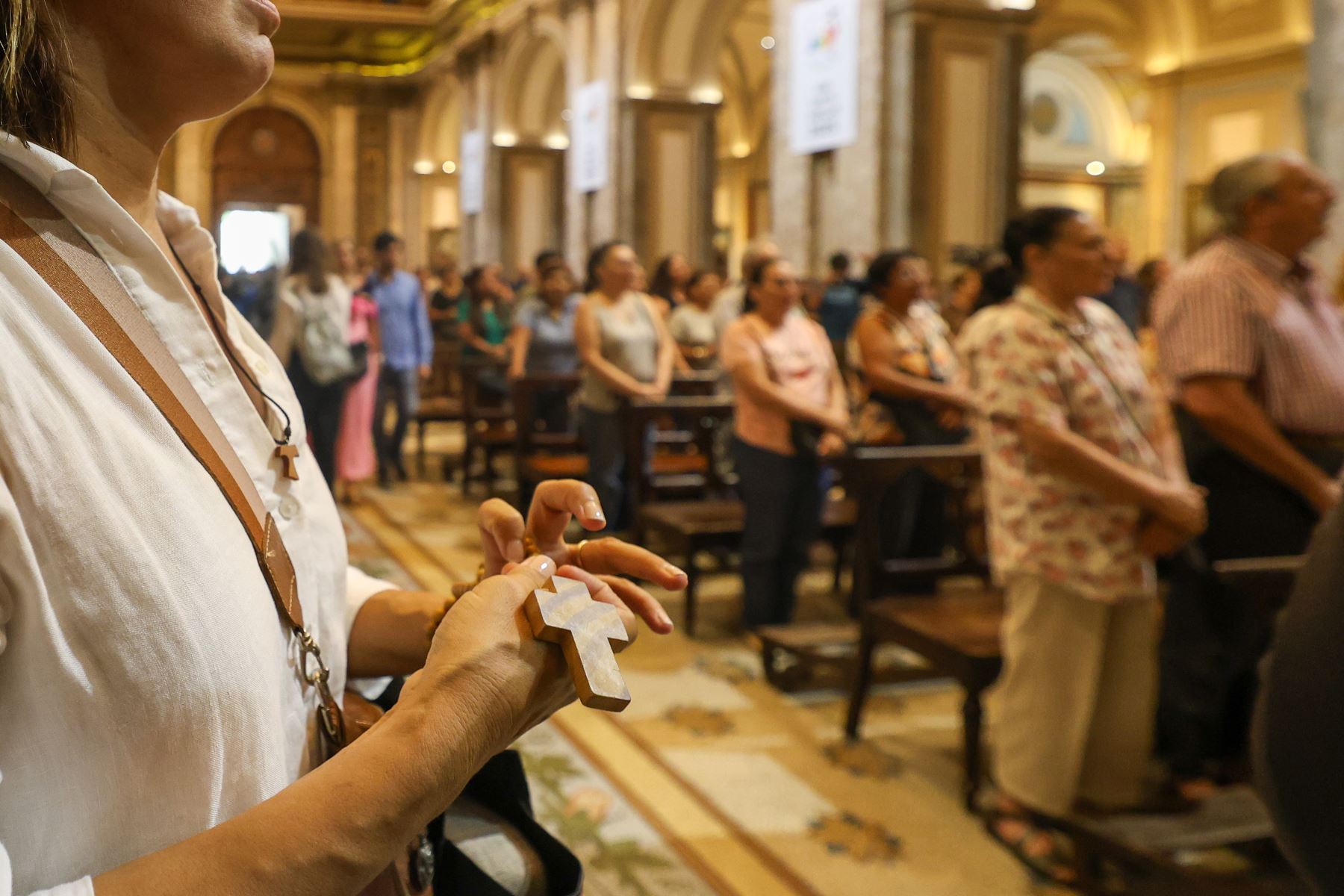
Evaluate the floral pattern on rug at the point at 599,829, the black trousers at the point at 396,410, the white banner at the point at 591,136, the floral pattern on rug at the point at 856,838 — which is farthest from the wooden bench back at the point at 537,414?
the white banner at the point at 591,136

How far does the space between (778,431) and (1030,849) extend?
6.78ft

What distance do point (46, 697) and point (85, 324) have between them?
10.4 inches

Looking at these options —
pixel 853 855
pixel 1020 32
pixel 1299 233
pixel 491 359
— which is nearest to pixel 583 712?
pixel 853 855

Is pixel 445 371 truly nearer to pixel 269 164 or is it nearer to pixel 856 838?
pixel 856 838

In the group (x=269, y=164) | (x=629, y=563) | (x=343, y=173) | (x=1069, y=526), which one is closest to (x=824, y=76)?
(x=1069, y=526)

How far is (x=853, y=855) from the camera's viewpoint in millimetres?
3041

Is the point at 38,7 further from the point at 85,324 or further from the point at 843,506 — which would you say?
the point at 843,506

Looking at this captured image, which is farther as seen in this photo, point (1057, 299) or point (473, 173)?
point (473, 173)

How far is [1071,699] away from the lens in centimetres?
301

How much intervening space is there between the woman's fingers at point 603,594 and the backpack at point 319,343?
559 cm

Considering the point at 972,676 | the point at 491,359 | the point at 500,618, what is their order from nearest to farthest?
1. the point at 500,618
2. the point at 972,676
3. the point at 491,359

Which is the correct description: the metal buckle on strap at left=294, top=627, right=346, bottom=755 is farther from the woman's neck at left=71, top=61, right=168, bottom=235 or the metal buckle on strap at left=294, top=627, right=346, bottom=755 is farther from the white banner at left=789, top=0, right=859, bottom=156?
the white banner at left=789, top=0, right=859, bottom=156

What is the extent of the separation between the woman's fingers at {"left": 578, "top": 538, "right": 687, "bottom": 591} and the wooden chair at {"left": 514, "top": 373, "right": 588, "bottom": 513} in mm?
5147

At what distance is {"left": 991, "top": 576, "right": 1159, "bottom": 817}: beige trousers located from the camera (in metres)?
2.99
